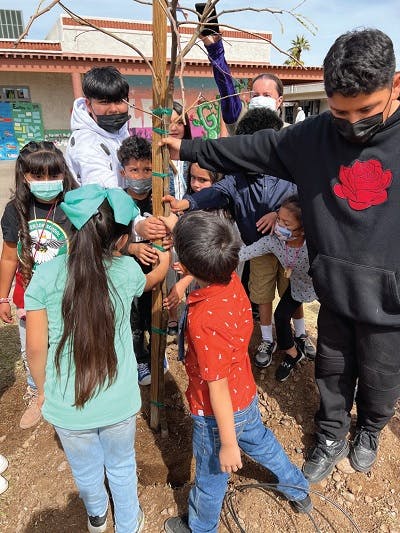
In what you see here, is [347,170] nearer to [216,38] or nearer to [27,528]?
[216,38]

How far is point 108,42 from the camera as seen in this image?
47.1 ft

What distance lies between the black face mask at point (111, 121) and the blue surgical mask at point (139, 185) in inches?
13.7

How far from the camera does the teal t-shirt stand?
1.38m

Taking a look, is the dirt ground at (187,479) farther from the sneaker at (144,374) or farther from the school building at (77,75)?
the school building at (77,75)

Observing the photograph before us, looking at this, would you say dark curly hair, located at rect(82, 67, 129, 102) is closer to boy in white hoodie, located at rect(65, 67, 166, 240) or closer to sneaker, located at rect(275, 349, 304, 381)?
boy in white hoodie, located at rect(65, 67, 166, 240)

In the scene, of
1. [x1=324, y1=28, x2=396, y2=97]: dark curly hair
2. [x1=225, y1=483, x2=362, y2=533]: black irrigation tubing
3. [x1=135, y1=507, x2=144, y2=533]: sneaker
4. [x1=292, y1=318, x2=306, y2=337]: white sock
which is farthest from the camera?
[x1=292, y1=318, x2=306, y2=337]: white sock

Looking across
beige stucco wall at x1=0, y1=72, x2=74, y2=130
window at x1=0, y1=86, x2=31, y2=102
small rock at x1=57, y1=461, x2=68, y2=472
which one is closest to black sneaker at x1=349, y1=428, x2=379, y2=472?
small rock at x1=57, y1=461, x2=68, y2=472

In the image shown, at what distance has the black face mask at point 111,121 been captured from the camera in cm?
234

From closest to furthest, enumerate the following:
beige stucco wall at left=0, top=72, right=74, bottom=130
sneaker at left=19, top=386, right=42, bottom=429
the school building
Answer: sneaker at left=19, top=386, right=42, bottom=429 < the school building < beige stucco wall at left=0, top=72, right=74, bottom=130

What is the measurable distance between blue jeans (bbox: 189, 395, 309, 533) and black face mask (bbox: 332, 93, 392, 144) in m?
1.13

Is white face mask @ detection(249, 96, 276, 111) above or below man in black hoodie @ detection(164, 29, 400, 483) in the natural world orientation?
above

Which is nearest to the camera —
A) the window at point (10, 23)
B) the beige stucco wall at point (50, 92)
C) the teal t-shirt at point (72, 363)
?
the teal t-shirt at point (72, 363)

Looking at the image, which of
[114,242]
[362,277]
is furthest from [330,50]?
[114,242]

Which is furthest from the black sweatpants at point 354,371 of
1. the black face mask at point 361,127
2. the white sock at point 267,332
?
the black face mask at point 361,127
